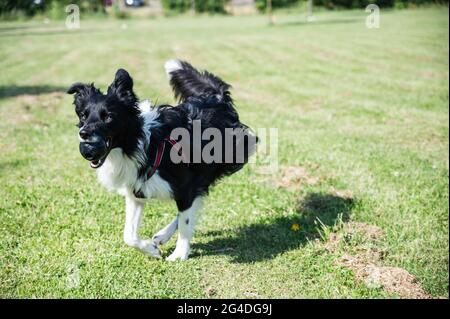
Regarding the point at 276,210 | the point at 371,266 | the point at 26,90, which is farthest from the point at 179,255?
the point at 26,90

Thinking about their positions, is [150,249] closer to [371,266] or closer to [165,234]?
[165,234]

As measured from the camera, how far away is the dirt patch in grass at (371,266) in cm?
462

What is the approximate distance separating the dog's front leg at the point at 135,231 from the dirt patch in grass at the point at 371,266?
201 centimetres

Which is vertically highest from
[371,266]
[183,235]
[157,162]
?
[157,162]

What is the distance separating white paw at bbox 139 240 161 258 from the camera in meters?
4.95

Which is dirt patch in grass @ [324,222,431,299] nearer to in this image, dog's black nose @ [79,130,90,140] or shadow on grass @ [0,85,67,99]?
dog's black nose @ [79,130,90,140]

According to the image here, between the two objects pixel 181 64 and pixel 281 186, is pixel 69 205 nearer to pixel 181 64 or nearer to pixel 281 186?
pixel 181 64

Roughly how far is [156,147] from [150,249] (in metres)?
1.10

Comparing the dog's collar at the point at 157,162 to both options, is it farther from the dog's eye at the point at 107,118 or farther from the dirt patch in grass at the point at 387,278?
the dirt patch in grass at the point at 387,278

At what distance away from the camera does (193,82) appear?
6.45m

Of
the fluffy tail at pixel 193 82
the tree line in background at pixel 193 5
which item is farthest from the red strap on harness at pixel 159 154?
the tree line in background at pixel 193 5

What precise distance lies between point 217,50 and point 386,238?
20652 millimetres
